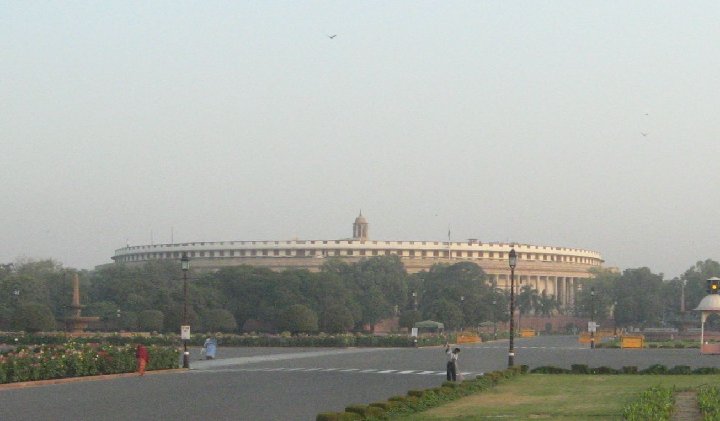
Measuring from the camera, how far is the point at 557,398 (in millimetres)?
30641

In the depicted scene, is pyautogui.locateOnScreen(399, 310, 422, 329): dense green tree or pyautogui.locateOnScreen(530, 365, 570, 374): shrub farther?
pyautogui.locateOnScreen(399, 310, 422, 329): dense green tree

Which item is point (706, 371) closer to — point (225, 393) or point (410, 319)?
point (225, 393)

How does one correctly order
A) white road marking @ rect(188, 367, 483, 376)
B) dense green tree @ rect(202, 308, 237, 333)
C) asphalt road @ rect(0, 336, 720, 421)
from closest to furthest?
asphalt road @ rect(0, 336, 720, 421), white road marking @ rect(188, 367, 483, 376), dense green tree @ rect(202, 308, 237, 333)

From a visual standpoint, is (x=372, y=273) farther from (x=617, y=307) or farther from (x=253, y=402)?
(x=253, y=402)

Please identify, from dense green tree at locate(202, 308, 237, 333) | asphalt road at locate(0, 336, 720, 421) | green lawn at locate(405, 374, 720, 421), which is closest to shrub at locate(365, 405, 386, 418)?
green lawn at locate(405, 374, 720, 421)

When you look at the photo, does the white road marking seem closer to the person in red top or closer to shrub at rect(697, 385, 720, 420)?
the person in red top

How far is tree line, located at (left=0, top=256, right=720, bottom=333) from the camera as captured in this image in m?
113

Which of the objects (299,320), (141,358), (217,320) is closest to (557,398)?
(141,358)

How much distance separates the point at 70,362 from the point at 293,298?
85.6 m

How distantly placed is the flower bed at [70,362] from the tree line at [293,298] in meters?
55.1

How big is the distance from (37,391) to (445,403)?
1378 cm

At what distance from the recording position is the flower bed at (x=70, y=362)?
128ft

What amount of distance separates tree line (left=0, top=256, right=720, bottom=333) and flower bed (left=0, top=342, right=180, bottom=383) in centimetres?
5514

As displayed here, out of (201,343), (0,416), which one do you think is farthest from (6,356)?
(201,343)
